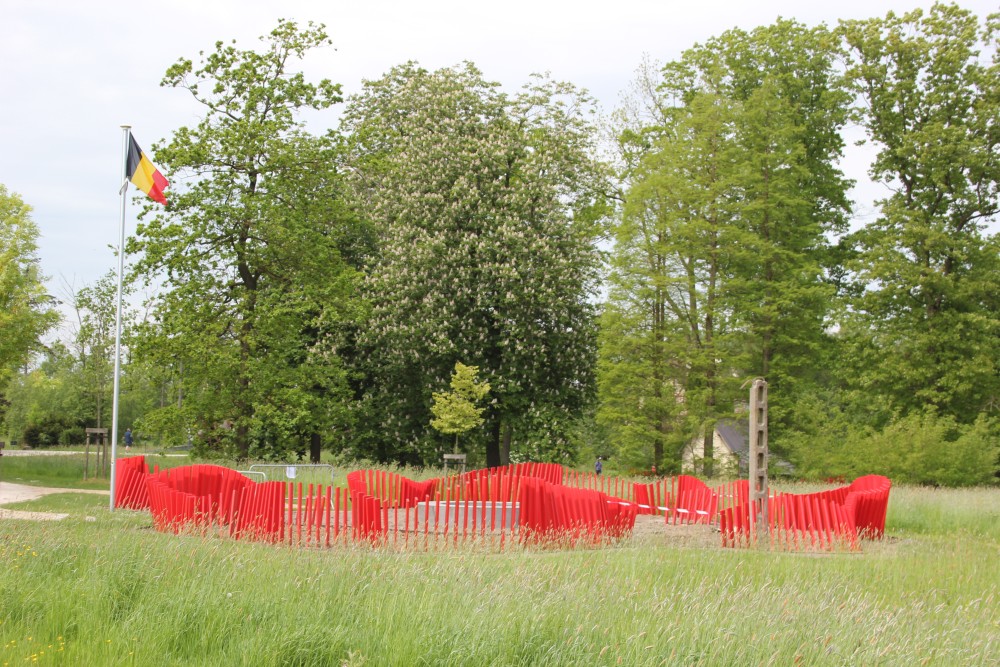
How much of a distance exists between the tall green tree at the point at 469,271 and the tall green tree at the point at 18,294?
9833mm

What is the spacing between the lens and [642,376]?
103 ft

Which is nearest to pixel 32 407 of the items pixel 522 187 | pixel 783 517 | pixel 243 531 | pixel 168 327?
pixel 168 327

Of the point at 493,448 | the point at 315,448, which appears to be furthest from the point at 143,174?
the point at 493,448

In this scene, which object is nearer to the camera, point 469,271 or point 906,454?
point 906,454

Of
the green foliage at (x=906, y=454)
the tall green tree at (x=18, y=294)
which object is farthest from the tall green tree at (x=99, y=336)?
the green foliage at (x=906, y=454)

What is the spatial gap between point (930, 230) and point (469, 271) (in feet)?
50.8

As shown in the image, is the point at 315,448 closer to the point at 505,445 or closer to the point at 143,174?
the point at 505,445

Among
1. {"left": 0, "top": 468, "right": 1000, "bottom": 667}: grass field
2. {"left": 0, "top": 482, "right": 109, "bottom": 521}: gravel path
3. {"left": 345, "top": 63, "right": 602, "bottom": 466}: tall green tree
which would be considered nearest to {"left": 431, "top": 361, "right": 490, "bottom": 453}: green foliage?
{"left": 345, "top": 63, "right": 602, "bottom": 466}: tall green tree

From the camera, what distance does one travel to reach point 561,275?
30.9 meters

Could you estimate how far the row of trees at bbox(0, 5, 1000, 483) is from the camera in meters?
29.6

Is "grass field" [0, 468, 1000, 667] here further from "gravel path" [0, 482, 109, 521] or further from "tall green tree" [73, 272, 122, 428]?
"tall green tree" [73, 272, 122, 428]

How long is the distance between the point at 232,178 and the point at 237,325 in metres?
4.65

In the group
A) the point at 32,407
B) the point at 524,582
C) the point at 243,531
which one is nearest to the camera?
the point at 524,582

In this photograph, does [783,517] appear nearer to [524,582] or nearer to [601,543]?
[601,543]
